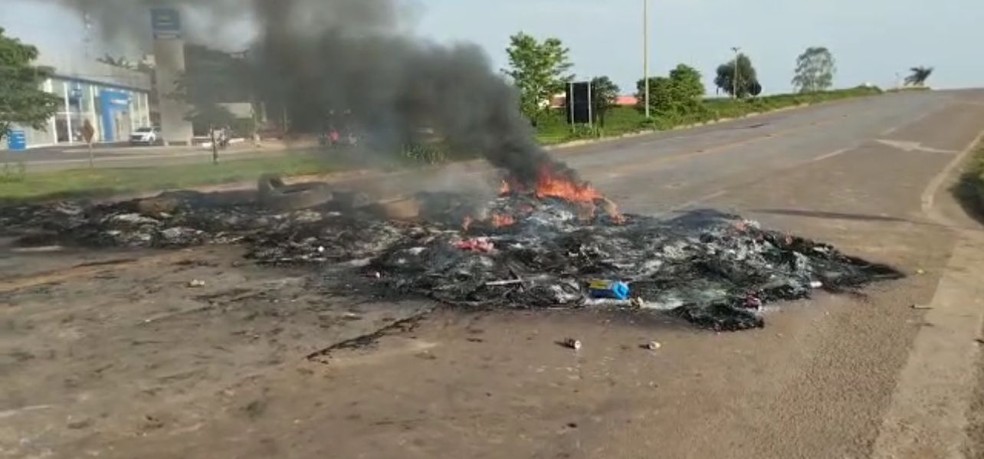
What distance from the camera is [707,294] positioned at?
275 inches

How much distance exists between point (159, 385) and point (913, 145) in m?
25.8

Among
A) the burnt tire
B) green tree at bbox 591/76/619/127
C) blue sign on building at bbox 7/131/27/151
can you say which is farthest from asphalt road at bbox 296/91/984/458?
green tree at bbox 591/76/619/127

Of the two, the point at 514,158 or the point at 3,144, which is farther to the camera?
the point at 3,144

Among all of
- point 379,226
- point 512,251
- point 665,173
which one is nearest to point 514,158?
point 379,226

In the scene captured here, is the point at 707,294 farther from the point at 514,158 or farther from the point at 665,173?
the point at 665,173

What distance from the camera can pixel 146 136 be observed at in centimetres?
1959

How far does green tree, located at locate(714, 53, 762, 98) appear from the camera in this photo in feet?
238

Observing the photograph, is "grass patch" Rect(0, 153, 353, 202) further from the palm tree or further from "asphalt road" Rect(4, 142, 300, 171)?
→ the palm tree

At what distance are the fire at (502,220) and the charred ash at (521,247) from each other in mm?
30

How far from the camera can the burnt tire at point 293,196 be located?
523 inches

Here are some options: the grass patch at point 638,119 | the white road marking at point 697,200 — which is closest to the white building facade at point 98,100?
the white road marking at point 697,200

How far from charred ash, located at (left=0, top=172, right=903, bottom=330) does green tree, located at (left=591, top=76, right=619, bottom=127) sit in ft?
76.4

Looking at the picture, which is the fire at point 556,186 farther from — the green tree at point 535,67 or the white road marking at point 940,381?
the green tree at point 535,67

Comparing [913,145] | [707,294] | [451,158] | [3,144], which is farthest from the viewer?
[913,145]
